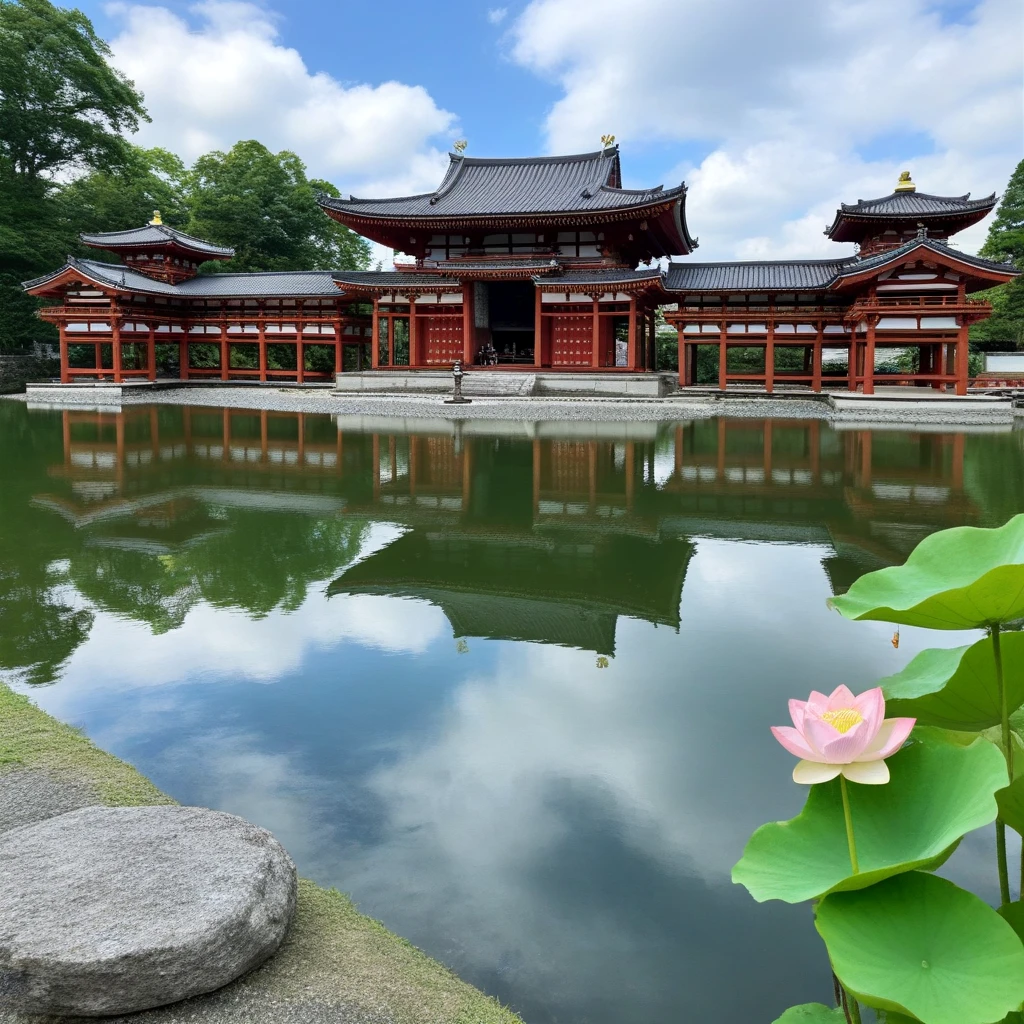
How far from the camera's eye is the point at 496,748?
4.12 metres

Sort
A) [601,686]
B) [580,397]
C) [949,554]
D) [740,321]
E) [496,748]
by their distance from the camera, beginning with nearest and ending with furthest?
[949,554]
[496,748]
[601,686]
[580,397]
[740,321]

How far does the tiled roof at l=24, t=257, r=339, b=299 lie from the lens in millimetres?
29641

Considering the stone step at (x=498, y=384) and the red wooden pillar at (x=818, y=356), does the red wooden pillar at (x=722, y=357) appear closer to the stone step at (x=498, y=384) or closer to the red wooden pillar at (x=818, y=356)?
the red wooden pillar at (x=818, y=356)

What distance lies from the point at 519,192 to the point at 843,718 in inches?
1161

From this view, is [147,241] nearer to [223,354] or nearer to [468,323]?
[223,354]

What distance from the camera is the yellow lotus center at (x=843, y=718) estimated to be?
1.40m

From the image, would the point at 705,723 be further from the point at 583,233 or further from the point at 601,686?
the point at 583,233

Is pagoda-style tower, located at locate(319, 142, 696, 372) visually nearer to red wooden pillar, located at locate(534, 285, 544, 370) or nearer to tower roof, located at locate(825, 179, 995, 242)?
red wooden pillar, located at locate(534, 285, 544, 370)

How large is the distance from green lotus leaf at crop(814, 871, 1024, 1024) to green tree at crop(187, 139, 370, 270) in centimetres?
4206

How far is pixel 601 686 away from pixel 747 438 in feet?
43.1

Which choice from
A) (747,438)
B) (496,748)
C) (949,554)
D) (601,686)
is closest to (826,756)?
(949,554)

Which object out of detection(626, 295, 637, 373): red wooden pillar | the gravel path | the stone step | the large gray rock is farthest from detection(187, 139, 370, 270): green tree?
the large gray rock

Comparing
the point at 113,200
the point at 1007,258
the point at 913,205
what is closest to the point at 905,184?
the point at 913,205

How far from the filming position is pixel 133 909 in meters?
2.31
